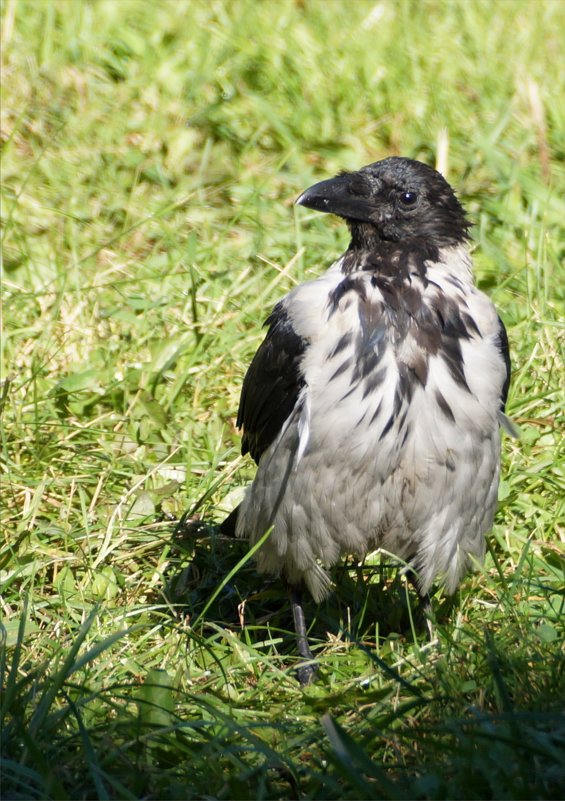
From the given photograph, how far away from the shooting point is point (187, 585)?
Result: 4496 millimetres

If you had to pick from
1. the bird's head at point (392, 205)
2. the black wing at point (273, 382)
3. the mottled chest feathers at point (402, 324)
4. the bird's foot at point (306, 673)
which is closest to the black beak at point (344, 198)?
the bird's head at point (392, 205)

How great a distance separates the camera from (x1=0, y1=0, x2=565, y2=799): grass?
316cm

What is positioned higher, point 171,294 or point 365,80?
point 365,80

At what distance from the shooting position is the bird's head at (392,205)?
3.94 metres

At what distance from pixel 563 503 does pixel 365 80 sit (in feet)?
10.6

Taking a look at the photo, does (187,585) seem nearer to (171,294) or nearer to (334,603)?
(334,603)

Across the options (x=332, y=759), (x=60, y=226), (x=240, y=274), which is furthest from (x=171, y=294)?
(x=332, y=759)

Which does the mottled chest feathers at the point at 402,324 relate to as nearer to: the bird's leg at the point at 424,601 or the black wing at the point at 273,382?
the black wing at the point at 273,382

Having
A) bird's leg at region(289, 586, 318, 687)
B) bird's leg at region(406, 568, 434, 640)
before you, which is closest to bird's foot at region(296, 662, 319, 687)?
bird's leg at region(289, 586, 318, 687)

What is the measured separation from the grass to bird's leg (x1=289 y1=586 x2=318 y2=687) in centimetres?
7

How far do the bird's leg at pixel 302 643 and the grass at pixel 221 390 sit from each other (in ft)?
0.23

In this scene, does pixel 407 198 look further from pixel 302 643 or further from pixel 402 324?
pixel 302 643

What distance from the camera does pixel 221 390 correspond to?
5.32 m

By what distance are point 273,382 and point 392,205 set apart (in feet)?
2.27
